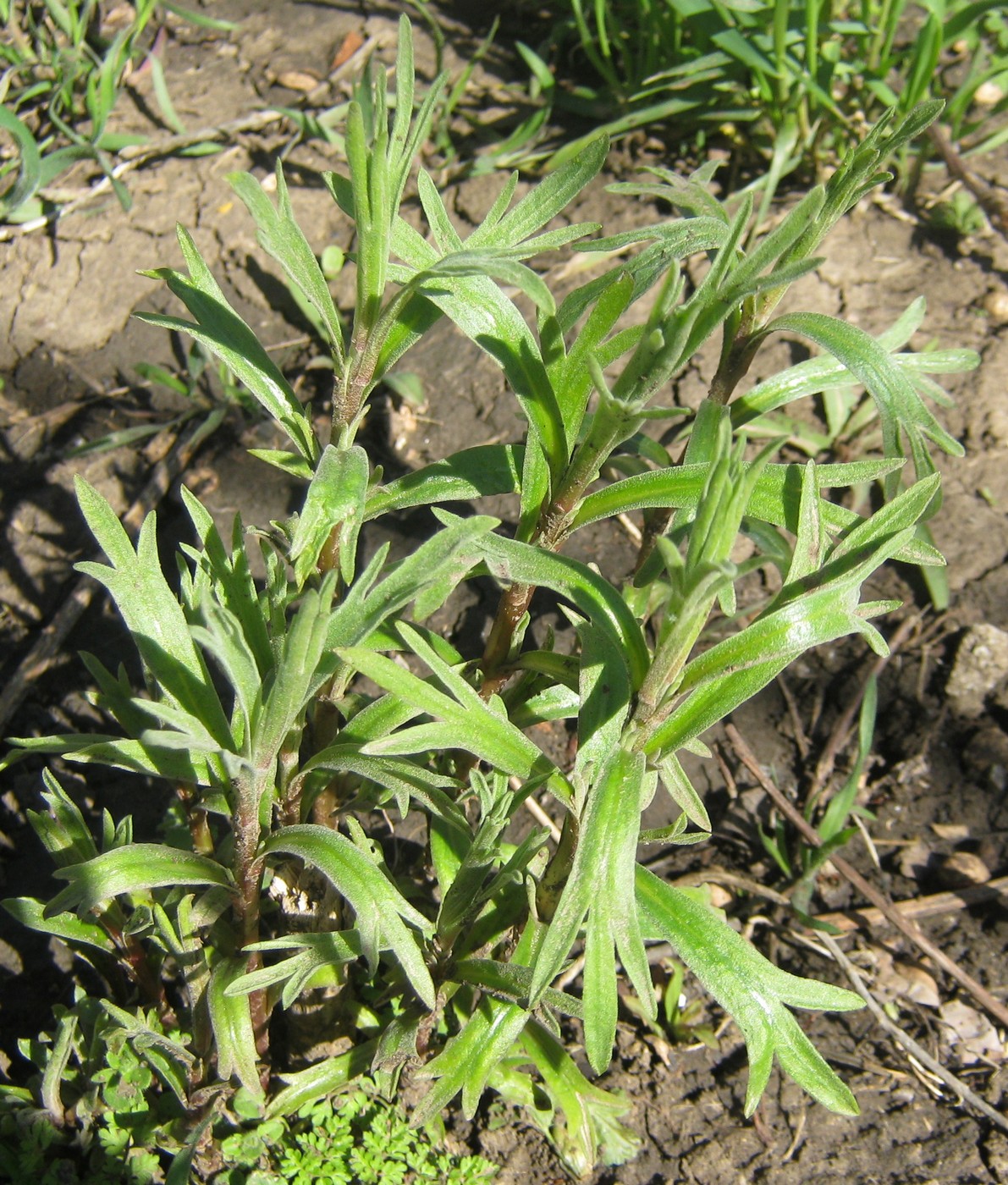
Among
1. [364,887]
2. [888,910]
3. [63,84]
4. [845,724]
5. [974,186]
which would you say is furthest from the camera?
[63,84]

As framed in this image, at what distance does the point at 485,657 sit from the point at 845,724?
1.12 metres

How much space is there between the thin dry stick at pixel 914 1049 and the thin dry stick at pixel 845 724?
1.19ft

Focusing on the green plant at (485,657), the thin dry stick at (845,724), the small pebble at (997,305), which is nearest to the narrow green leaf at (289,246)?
the green plant at (485,657)

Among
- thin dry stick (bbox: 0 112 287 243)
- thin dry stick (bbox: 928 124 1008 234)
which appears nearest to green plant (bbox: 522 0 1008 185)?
thin dry stick (bbox: 928 124 1008 234)

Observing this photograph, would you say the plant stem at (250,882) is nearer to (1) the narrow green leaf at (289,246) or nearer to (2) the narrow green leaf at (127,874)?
(2) the narrow green leaf at (127,874)

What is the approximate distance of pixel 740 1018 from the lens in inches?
52.9

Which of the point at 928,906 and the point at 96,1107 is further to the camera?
the point at 928,906

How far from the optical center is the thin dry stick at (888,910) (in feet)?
6.82

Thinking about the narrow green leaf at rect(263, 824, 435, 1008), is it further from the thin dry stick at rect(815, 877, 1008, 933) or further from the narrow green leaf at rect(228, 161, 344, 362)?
the thin dry stick at rect(815, 877, 1008, 933)

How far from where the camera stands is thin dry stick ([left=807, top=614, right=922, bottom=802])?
93.2 inches

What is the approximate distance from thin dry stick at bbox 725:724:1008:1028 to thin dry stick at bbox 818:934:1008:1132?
133 millimetres

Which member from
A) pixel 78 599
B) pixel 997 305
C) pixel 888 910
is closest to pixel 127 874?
pixel 78 599

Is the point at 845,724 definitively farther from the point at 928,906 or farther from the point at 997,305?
the point at 997,305

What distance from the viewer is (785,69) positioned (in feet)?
9.83
